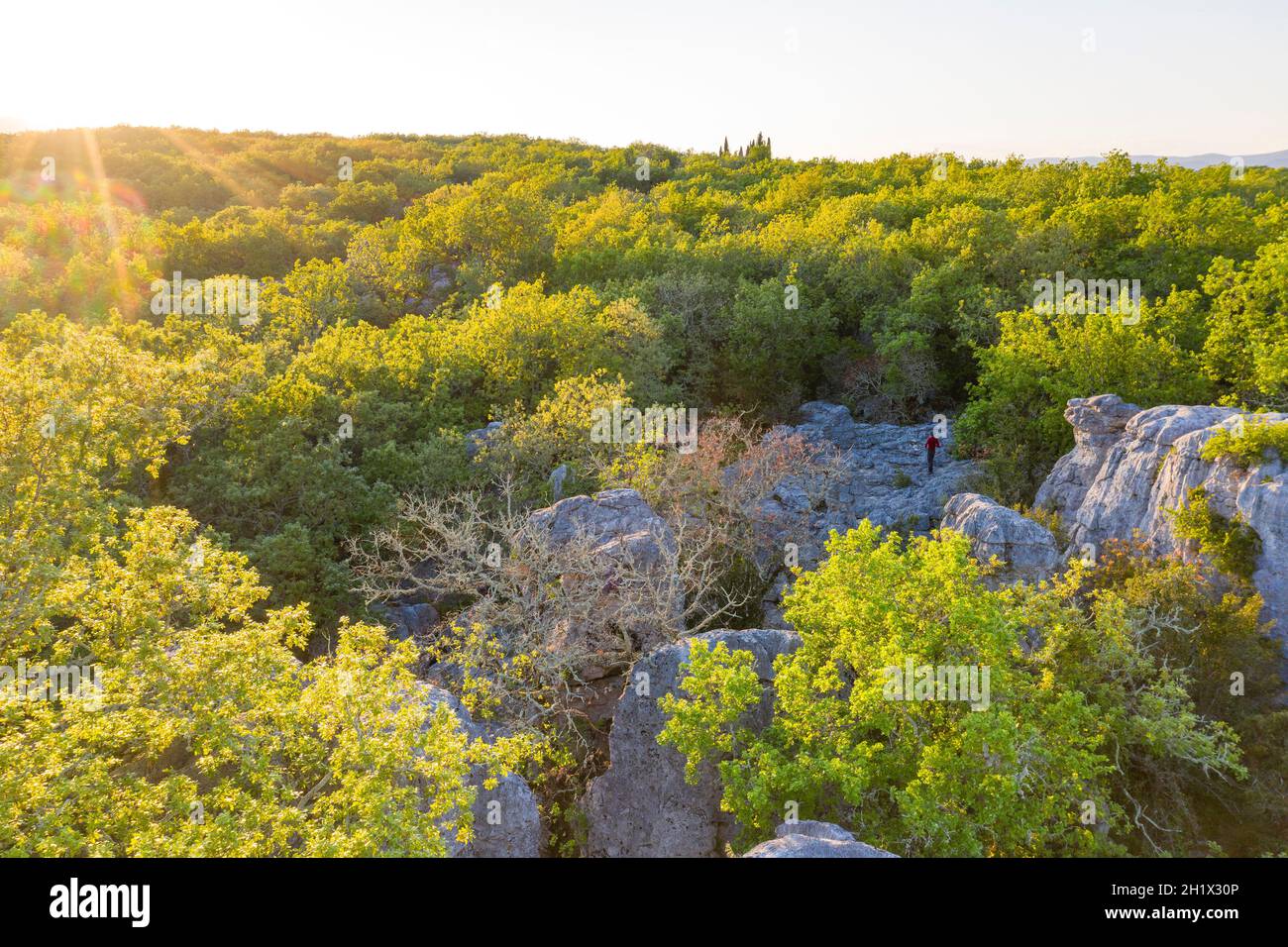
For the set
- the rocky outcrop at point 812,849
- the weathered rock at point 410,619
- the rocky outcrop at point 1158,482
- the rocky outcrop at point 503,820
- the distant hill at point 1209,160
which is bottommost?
the rocky outcrop at point 503,820

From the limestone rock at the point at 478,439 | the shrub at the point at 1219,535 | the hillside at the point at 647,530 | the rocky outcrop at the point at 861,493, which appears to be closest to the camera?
the hillside at the point at 647,530

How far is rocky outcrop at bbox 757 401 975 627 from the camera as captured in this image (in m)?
25.9

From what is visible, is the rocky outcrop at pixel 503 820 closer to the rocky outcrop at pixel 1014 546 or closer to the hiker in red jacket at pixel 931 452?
the rocky outcrop at pixel 1014 546

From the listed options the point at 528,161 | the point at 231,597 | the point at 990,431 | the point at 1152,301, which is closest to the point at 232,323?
the point at 231,597

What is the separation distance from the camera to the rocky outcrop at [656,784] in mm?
15359

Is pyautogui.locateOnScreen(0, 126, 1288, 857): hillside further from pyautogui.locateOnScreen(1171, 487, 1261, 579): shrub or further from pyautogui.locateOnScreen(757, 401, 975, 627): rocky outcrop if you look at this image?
pyautogui.locateOnScreen(757, 401, 975, 627): rocky outcrop

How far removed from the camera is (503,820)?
14750 mm

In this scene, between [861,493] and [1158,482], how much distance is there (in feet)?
33.0

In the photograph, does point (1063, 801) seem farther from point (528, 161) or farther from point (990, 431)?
point (528, 161)

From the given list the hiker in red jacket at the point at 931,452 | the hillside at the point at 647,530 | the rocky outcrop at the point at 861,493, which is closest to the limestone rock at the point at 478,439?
the hillside at the point at 647,530

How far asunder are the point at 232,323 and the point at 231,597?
988 inches

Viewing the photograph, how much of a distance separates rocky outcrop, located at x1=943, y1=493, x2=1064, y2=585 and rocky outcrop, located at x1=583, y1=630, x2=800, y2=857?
24.2 feet

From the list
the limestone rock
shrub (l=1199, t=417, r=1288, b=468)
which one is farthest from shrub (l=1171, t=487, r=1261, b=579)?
the limestone rock

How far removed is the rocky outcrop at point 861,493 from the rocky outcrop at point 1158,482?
422 cm
